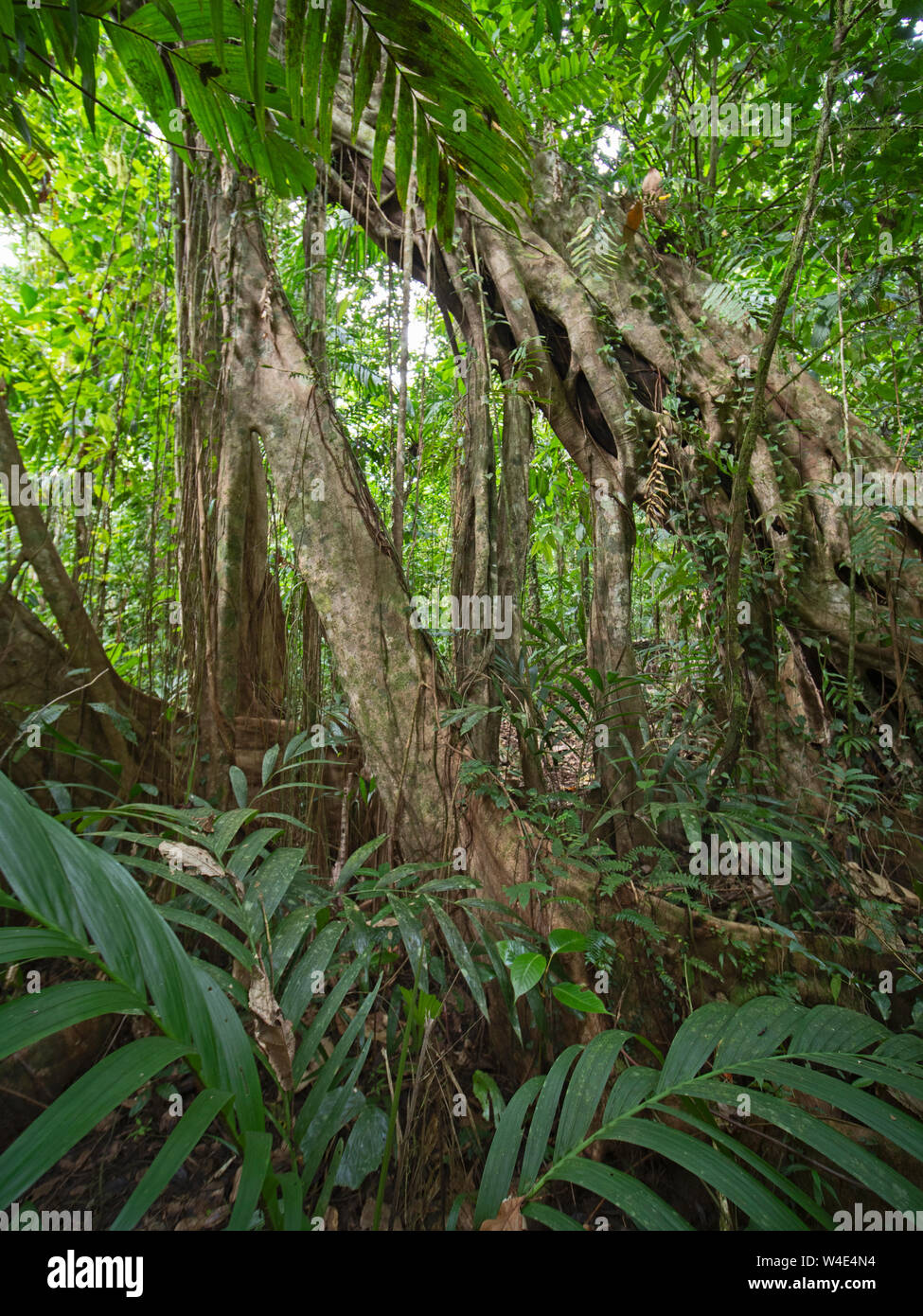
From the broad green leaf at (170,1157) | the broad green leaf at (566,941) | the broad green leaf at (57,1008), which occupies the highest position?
the broad green leaf at (57,1008)

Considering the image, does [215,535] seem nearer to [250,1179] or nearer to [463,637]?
[463,637]

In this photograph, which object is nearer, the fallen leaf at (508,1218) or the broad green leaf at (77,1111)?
the broad green leaf at (77,1111)

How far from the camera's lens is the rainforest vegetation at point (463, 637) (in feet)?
3.85

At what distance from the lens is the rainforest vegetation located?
1.17 meters

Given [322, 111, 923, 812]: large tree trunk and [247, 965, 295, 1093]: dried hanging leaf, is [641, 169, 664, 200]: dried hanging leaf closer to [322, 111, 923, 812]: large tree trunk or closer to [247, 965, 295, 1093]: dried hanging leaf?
[322, 111, 923, 812]: large tree trunk

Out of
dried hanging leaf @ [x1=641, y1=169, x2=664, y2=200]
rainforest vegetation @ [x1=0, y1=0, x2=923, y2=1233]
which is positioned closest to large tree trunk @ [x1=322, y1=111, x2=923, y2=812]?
rainforest vegetation @ [x1=0, y1=0, x2=923, y2=1233]

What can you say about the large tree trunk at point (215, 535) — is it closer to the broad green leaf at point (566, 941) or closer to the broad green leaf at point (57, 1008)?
the broad green leaf at point (566, 941)

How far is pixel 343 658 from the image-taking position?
2248 mm

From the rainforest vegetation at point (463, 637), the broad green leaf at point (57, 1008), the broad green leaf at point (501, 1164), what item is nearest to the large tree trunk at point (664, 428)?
the rainforest vegetation at point (463, 637)

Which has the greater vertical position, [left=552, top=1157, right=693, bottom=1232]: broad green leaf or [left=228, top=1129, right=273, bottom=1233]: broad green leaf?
[left=228, top=1129, right=273, bottom=1233]: broad green leaf
